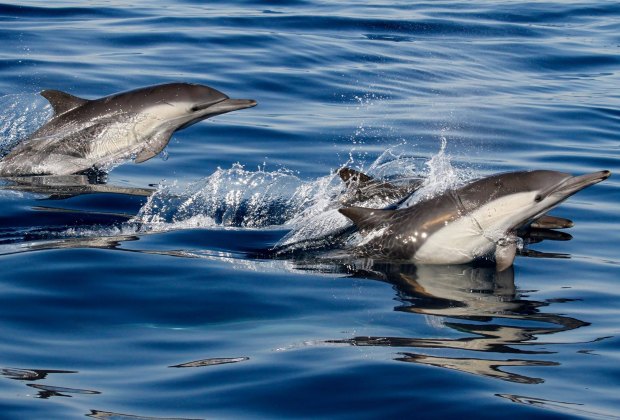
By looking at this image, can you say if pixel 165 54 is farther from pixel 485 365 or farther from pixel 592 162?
pixel 485 365

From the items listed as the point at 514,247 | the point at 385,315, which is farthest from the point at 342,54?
the point at 385,315

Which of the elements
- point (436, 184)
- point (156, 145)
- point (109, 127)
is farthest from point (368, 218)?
point (109, 127)

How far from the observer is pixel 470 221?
8.57 meters

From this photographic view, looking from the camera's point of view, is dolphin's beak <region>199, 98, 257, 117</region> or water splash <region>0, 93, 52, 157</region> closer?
dolphin's beak <region>199, 98, 257, 117</region>

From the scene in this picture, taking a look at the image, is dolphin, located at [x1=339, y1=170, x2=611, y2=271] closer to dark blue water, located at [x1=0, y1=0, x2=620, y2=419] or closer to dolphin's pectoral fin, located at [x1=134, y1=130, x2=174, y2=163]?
dark blue water, located at [x1=0, y1=0, x2=620, y2=419]

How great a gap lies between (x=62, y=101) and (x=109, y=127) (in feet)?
1.71

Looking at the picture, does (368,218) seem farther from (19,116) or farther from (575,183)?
(19,116)

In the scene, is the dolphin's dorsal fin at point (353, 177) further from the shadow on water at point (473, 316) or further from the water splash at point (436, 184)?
the shadow on water at point (473, 316)

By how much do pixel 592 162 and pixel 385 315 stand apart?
21.2 ft

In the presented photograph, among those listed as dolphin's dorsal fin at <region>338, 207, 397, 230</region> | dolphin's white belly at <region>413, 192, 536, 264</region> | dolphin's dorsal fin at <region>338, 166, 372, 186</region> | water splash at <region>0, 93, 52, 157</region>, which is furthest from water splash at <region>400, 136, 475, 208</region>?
water splash at <region>0, 93, 52, 157</region>

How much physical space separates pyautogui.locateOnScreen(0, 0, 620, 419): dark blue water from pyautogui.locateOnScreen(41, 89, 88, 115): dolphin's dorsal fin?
2.85ft

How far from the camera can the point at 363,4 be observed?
949 inches

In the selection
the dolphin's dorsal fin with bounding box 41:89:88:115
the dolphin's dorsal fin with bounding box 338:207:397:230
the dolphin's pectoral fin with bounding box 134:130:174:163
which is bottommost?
the dolphin's dorsal fin with bounding box 338:207:397:230

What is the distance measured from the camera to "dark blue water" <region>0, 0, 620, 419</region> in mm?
5680
